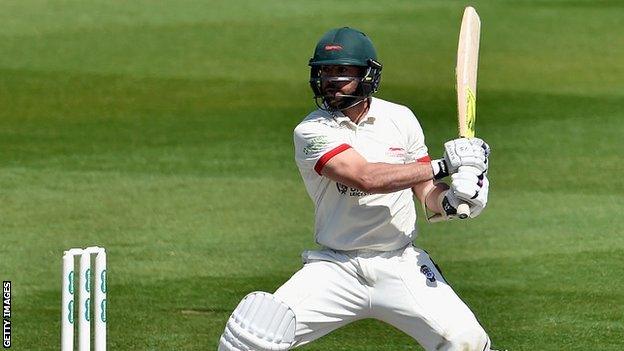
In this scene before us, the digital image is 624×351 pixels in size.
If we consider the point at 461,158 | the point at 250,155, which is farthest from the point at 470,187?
the point at 250,155

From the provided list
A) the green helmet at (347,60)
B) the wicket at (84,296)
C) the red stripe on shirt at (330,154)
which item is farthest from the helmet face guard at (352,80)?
the wicket at (84,296)

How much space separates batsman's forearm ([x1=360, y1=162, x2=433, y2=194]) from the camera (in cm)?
636

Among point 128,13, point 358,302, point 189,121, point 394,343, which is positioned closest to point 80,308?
point 358,302

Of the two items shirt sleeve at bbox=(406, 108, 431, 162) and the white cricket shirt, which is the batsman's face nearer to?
the white cricket shirt

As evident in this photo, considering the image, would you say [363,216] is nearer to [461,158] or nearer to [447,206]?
[447,206]

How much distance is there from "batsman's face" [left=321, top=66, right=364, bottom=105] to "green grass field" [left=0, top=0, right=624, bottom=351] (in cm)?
234

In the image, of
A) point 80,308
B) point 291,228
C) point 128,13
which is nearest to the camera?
point 80,308

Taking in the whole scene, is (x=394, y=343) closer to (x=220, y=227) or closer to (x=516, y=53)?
(x=220, y=227)

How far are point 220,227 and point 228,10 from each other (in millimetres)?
14997

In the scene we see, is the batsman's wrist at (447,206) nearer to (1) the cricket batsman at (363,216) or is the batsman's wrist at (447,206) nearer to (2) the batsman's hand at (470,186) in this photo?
(1) the cricket batsman at (363,216)

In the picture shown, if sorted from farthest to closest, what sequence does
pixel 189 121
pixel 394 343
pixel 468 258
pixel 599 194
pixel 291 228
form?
1. pixel 189 121
2. pixel 599 194
3. pixel 291 228
4. pixel 468 258
5. pixel 394 343

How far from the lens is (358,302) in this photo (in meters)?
6.50

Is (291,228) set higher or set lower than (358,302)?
lower

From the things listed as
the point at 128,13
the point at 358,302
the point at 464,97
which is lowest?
the point at 128,13
